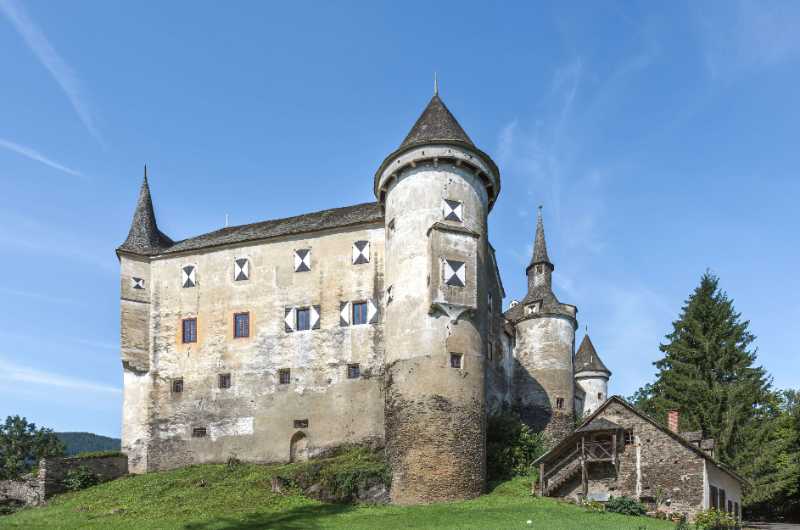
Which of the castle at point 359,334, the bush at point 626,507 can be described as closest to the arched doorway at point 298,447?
the castle at point 359,334

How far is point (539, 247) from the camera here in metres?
46.8

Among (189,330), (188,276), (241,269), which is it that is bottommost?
(189,330)

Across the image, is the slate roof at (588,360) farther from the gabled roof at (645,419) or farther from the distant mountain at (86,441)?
the distant mountain at (86,441)

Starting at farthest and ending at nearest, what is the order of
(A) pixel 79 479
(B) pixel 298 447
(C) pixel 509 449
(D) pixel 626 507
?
(A) pixel 79 479 → (B) pixel 298 447 → (C) pixel 509 449 → (D) pixel 626 507

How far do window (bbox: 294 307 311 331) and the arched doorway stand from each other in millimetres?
5464

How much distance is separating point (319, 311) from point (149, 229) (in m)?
13.3

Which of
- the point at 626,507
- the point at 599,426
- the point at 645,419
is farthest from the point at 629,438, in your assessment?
the point at 626,507

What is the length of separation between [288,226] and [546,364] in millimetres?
17207

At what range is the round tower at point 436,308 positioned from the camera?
28312mm

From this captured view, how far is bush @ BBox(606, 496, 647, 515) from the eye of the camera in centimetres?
2672

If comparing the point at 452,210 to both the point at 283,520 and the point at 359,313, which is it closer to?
the point at 359,313

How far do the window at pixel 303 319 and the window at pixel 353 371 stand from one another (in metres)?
3.35

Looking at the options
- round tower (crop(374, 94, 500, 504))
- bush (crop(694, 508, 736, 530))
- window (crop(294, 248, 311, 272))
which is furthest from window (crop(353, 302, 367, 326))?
bush (crop(694, 508, 736, 530))

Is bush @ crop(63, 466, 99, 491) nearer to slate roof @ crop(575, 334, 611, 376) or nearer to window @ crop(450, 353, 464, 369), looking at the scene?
window @ crop(450, 353, 464, 369)
